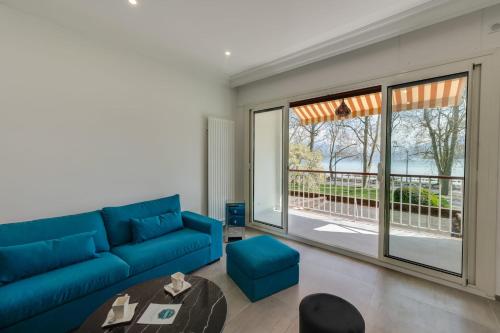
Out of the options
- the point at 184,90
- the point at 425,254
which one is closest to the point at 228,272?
the point at 425,254

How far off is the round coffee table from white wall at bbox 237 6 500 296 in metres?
2.57

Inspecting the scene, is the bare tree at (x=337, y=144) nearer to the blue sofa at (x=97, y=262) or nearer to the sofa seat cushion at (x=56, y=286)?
the blue sofa at (x=97, y=262)

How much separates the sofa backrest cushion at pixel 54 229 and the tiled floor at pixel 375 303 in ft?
3.90

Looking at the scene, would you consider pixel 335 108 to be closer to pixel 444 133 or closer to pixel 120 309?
pixel 444 133

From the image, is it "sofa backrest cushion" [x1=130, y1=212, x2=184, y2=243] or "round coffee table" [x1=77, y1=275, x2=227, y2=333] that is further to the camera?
"sofa backrest cushion" [x1=130, y1=212, x2=184, y2=243]

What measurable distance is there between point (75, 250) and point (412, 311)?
3091 mm

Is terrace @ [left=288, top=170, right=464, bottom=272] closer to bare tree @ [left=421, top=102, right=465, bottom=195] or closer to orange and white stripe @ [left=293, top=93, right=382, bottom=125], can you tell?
bare tree @ [left=421, top=102, right=465, bottom=195]

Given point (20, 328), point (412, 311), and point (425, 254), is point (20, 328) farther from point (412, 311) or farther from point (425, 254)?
point (425, 254)

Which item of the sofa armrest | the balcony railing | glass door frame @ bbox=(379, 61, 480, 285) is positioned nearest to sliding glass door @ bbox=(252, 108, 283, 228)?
the balcony railing

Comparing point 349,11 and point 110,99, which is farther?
point 110,99

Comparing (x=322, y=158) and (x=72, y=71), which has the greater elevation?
(x=72, y=71)

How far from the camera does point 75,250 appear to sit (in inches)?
77.6

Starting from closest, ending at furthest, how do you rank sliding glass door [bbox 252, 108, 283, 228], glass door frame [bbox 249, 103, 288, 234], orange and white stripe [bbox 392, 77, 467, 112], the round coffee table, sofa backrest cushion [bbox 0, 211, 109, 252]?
the round coffee table → sofa backrest cushion [bbox 0, 211, 109, 252] → orange and white stripe [bbox 392, 77, 467, 112] → glass door frame [bbox 249, 103, 288, 234] → sliding glass door [bbox 252, 108, 283, 228]

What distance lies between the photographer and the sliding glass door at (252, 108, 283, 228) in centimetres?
441
